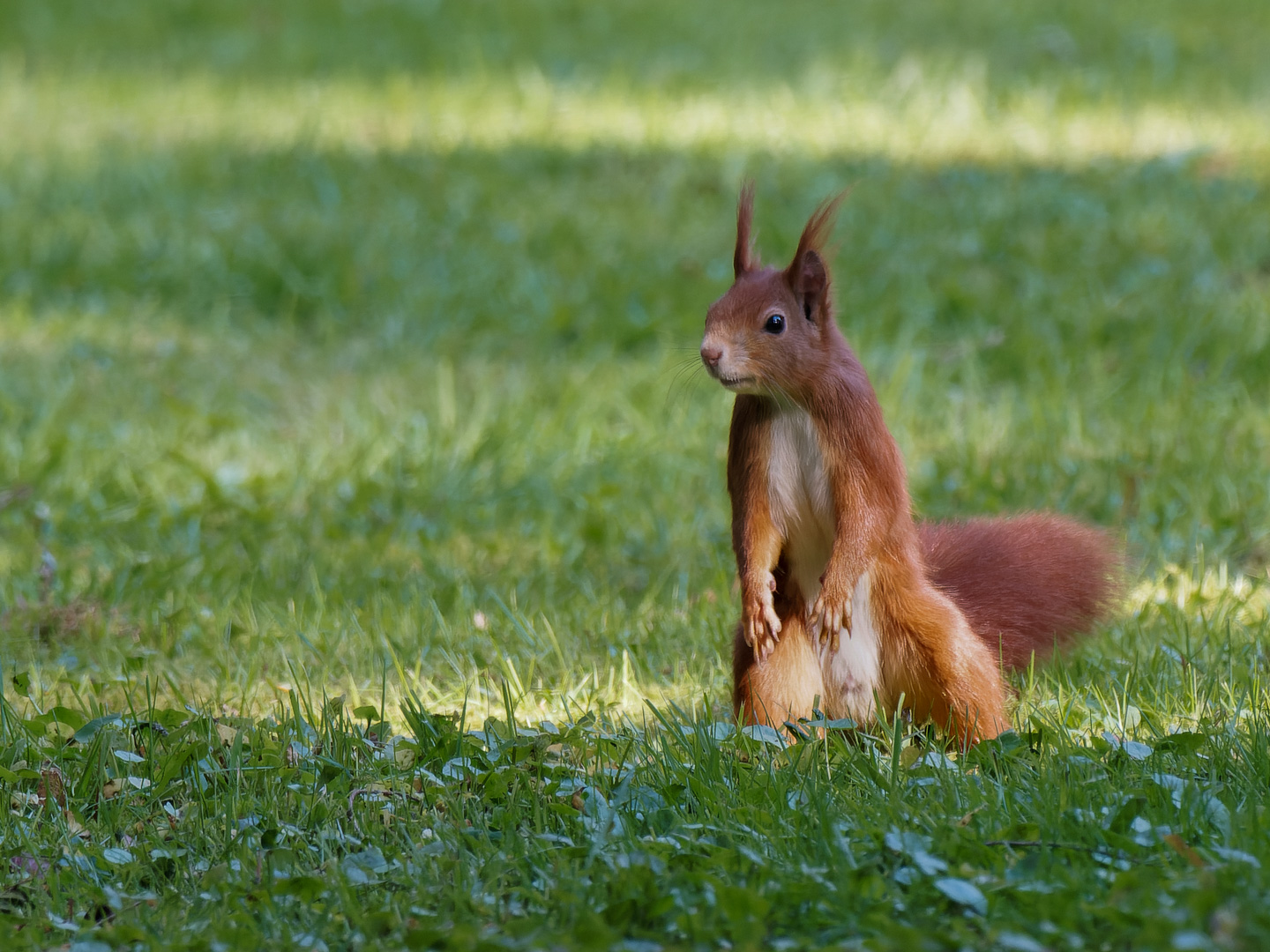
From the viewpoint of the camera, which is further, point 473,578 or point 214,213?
point 214,213

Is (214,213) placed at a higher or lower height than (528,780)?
higher

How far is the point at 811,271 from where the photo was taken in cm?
281

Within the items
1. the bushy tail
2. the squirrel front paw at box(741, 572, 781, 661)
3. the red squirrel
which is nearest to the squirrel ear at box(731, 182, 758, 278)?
the red squirrel

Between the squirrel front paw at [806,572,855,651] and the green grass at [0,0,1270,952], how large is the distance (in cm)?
21

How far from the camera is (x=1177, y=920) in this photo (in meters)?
2.10

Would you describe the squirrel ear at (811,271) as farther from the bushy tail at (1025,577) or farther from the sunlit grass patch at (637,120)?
the sunlit grass patch at (637,120)

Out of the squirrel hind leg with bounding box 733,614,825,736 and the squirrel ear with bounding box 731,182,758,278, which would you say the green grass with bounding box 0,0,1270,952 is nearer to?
the squirrel hind leg with bounding box 733,614,825,736

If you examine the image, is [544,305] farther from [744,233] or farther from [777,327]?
[777,327]

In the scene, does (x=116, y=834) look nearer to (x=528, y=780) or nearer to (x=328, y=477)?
(x=528, y=780)

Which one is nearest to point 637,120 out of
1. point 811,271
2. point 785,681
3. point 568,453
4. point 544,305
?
point 544,305

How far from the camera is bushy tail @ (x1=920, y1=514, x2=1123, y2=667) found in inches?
125

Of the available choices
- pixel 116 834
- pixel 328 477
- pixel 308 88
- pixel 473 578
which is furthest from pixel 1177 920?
pixel 308 88

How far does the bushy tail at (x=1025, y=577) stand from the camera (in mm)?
3164

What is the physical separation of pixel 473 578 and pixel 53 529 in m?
1.39
